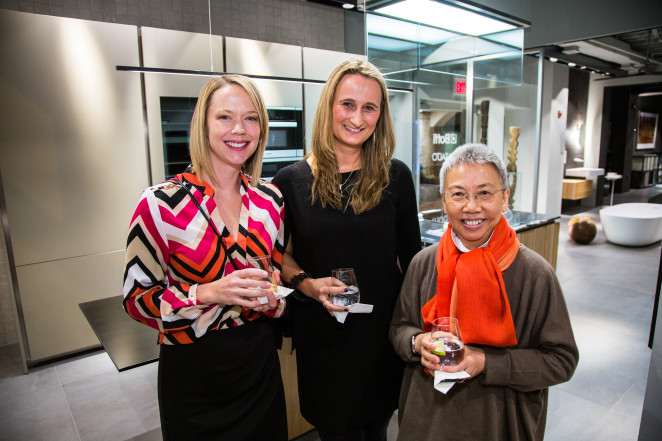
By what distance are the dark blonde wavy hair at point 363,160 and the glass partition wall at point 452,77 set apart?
112 cm

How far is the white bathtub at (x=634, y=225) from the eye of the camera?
22.8 feet

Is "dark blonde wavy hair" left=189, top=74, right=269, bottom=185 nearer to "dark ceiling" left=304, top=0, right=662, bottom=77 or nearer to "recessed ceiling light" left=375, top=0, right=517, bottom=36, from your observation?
"recessed ceiling light" left=375, top=0, right=517, bottom=36

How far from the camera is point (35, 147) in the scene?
3363 millimetres

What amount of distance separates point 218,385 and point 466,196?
0.97 m

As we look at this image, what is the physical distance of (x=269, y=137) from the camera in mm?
4242

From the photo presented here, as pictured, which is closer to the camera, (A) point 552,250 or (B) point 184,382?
(B) point 184,382

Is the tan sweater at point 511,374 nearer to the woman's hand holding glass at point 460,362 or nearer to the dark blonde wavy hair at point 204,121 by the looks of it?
the woman's hand holding glass at point 460,362

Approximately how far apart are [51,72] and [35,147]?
60 cm

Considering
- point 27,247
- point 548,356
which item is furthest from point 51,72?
point 548,356

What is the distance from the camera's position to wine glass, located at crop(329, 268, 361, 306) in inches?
54.6

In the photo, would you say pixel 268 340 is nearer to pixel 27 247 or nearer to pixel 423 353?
pixel 423 353

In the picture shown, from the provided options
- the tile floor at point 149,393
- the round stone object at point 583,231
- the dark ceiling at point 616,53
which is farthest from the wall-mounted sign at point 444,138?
the round stone object at point 583,231

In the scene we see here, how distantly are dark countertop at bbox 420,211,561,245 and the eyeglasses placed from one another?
72.2 inches

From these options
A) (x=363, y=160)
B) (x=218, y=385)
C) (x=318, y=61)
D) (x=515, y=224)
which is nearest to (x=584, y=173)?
(x=515, y=224)
